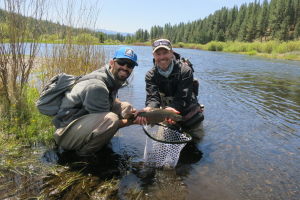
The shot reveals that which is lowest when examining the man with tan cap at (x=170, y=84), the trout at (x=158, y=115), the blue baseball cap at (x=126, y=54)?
the trout at (x=158, y=115)

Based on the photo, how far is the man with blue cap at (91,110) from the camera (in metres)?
3.43

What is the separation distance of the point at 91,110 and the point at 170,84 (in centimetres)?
185

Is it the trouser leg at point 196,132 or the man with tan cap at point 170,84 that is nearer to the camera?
the man with tan cap at point 170,84

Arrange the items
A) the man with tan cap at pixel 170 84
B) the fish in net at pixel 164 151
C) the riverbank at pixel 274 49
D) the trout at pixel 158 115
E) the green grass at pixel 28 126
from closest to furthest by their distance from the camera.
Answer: the fish in net at pixel 164 151 < the trout at pixel 158 115 < the green grass at pixel 28 126 < the man with tan cap at pixel 170 84 < the riverbank at pixel 274 49

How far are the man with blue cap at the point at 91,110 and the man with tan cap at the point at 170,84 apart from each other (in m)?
0.84

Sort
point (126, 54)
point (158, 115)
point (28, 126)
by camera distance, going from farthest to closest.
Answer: point (28, 126), point (158, 115), point (126, 54)

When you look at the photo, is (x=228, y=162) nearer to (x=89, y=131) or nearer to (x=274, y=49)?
(x=89, y=131)

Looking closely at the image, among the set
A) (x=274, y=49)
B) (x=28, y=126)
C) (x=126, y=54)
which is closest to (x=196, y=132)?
(x=126, y=54)

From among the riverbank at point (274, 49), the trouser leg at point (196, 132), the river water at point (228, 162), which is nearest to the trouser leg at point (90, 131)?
the river water at point (228, 162)

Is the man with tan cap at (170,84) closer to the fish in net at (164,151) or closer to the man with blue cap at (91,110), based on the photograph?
the fish in net at (164,151)

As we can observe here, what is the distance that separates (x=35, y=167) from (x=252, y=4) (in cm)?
11354

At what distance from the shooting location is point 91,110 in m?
3.51

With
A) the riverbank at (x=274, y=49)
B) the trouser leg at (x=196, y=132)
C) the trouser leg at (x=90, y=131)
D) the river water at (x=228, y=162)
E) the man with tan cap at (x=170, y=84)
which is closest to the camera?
the river water at (x=228, y=162)

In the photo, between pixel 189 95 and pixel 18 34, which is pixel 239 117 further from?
pixel 18 34
